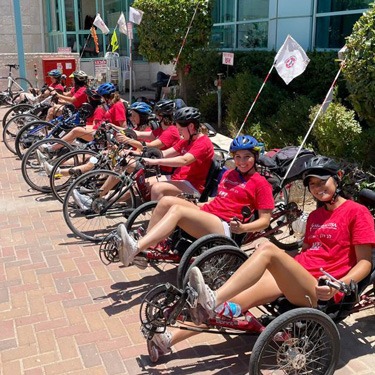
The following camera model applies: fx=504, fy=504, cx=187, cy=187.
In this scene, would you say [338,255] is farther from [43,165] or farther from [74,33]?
[74,33]

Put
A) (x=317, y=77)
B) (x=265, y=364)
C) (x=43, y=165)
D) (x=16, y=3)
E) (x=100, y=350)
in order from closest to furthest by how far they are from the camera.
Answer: (x=265, y=364) < (x=100, y=350) < (x=43, y=165) < (x=317, y=77) < (x=16, y=3)

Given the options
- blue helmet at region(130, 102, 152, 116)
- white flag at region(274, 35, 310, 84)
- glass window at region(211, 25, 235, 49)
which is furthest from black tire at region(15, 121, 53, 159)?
glass window at region(211, 25, 235, 49)

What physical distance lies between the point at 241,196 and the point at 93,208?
206cm

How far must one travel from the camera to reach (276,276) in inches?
122

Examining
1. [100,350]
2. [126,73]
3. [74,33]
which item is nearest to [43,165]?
[100,350]

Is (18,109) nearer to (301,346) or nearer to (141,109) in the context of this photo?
(141,109)

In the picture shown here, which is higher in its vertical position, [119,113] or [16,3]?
[16,3]

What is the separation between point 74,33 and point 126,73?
363 cm

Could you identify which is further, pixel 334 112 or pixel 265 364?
pixel 334 112

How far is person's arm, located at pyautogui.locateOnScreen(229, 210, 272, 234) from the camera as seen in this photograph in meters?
3.87

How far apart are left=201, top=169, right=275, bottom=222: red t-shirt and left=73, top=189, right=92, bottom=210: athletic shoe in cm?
187

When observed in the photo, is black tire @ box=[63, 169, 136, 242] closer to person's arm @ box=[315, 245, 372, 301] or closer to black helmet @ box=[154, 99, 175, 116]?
black helmet @ box=[154, 99, 175, 116]

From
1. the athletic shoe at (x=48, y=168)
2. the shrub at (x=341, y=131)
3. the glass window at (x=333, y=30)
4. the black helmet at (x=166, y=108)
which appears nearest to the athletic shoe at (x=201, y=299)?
the black helmet at (x=166, y=108)

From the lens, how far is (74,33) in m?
19.1
